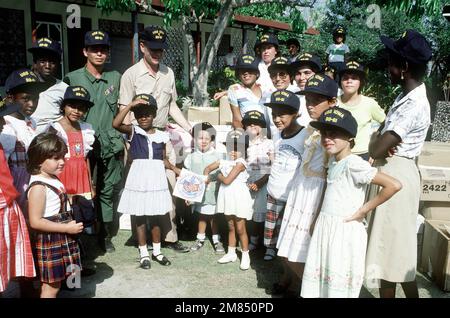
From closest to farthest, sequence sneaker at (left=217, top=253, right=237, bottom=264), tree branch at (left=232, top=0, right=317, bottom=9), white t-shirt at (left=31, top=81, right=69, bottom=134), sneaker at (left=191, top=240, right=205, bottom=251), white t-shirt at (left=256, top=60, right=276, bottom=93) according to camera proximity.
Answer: white t-shirt at (left=31, top=81, right=69, bottom=134)
sneaker at (left=217, top=253, right=237, bottom=264)
sneaker at (left=191, top=240, right=205, bottom=251)
white t-shirt at (left=256, top=60, right=276, bottom=93)
tree branch at (left=232, top=0, right=317, bottom=9)

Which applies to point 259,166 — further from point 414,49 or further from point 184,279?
point 414,49

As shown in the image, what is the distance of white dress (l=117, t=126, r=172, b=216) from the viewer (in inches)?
156

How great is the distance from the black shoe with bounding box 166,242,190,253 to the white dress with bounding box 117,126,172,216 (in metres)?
0.60

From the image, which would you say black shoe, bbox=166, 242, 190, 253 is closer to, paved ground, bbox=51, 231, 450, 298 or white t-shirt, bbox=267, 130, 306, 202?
paved ground, bbox=51, 231, 450, 298

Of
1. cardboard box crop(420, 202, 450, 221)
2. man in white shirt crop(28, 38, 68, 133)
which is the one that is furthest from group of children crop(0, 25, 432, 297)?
cardboard box crop(420, 202, 450, 221)

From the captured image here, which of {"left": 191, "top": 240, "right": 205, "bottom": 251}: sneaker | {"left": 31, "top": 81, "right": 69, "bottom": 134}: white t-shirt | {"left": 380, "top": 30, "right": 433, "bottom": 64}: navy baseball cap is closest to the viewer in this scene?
{"left": 380, "top": 30, "right": 433, "bottom": 64}: navy baseball cap

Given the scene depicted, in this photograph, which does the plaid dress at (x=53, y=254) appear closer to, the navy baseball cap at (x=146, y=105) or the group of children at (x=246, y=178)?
the group of children at (x=246, y=178)

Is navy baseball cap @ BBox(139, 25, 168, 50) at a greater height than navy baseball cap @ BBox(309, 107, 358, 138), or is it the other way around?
navy baseball cap @ BBox(139, 25, 168, 50)

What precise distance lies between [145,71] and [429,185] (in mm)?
2971

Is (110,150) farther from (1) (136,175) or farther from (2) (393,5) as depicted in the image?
Result: (2) (393,5)

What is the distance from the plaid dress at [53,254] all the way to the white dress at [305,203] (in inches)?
60.1

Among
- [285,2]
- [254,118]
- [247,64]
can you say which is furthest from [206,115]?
[285,2]

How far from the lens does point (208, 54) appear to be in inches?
371

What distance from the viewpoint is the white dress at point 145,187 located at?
3957 mm
